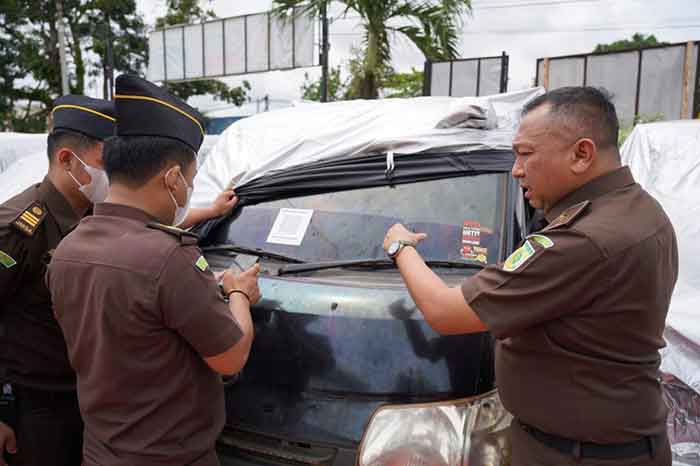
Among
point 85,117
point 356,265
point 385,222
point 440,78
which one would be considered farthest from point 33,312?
point 440,78

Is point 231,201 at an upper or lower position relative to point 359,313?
upper

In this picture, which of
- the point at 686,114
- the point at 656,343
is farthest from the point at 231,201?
the point at 686,114

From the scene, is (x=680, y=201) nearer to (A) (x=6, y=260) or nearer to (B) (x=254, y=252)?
(B) (x=254, y=252)

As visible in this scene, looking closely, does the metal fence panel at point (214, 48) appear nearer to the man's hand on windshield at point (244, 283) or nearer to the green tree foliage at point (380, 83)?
the green tree foliage at point (380, 83)

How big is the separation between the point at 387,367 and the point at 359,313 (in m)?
0.20

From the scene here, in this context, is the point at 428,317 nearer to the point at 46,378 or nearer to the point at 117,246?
the point at 117,246

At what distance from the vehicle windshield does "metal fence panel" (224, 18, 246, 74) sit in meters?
11.8

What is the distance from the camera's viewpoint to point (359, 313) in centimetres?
190

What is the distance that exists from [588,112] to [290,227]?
56.2 inches

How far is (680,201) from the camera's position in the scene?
3809mm

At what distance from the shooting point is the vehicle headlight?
5.45ft

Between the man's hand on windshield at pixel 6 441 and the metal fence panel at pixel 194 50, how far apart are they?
13.7 metres

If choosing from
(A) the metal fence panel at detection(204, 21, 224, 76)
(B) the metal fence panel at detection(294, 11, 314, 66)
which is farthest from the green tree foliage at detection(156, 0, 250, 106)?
(B) the metal fence panel at detection(294, 11, 314, 66)

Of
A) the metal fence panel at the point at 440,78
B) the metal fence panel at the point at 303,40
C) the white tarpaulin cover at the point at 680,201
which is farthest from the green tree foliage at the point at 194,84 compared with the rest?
the white tarpaulin cover at the point at 680,201
